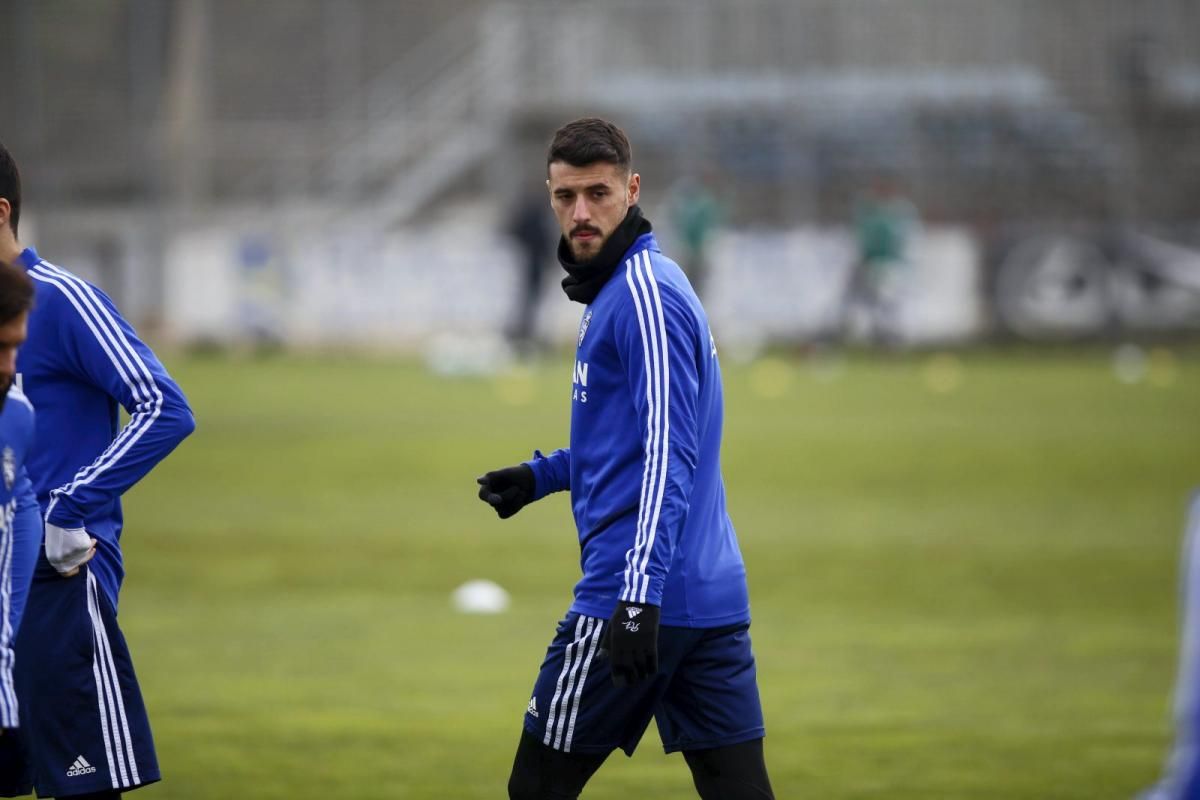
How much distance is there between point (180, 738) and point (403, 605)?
11.1 ft

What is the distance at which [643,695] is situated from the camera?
480cm

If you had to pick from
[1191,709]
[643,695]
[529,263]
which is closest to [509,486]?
[643,695]

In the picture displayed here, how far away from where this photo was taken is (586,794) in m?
7.29

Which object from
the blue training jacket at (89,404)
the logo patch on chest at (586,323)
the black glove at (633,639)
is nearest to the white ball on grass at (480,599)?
the blue training jacket at (89,404)

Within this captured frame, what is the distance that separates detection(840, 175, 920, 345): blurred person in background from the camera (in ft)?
92.6

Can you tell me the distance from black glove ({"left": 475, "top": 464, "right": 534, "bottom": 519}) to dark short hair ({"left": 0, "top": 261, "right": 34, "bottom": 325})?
1676 millimetres

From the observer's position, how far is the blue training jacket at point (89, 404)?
15.9 feet

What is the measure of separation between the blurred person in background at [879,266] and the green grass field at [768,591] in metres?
6.33

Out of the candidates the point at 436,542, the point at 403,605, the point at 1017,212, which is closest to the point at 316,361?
the point at 1017,212

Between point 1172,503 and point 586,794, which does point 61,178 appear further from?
point 586,794

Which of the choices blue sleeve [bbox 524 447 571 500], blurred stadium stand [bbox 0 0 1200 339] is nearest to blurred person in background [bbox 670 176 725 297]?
blurred stadium stand [bbox 0 0 1200 339]

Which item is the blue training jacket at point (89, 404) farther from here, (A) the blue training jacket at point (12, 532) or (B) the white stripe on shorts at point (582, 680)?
(B) the white stripe on shorts at point (582, 680)

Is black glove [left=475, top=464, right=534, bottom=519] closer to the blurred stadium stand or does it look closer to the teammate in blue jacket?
the teammate in blue jacket

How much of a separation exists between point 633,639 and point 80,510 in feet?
4.89
